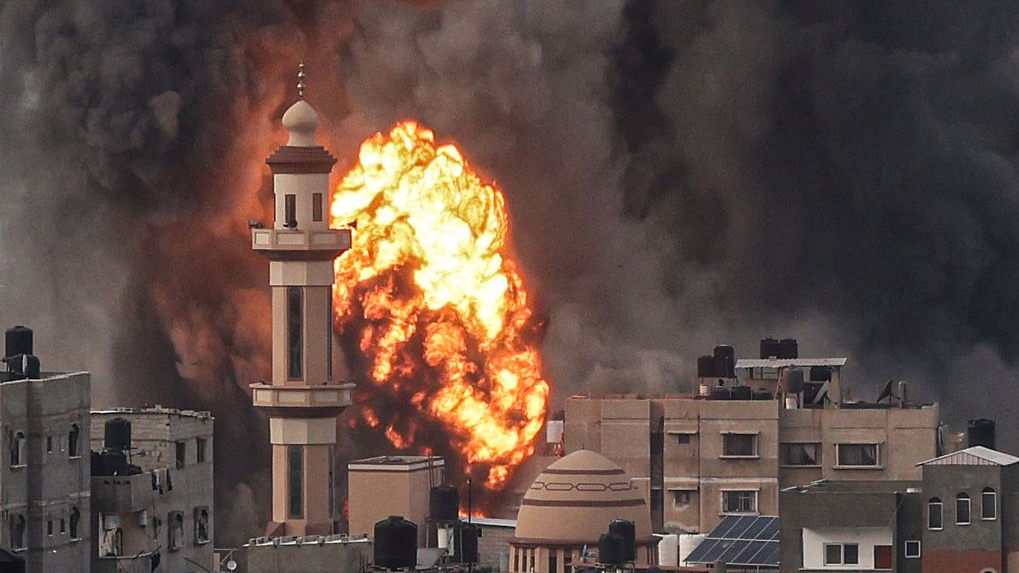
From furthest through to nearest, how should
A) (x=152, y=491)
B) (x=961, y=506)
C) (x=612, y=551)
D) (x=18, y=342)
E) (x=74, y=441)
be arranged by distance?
(x=18, y=342) → (x=152, y=491) → (x=612, y=551) → (x=74, y=441) → (x=961, y=506)

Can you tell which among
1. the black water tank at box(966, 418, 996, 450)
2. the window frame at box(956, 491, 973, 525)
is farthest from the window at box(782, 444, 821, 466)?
the window frame at box(956, 491, 973, 525)

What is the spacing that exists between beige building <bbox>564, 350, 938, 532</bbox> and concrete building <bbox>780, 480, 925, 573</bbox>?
39147mm

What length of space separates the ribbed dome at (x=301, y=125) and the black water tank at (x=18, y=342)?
18998 millimetres

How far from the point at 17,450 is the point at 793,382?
151 feet

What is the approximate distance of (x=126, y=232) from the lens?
186250 mm

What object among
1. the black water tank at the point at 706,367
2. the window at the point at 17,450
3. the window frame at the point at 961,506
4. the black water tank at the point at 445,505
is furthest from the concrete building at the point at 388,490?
the window frame at the point at 961,506

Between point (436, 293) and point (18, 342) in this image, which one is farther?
point (436, 293)

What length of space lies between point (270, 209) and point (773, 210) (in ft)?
73.3

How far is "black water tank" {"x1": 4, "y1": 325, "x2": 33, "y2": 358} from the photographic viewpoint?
159 m

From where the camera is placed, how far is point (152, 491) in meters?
153

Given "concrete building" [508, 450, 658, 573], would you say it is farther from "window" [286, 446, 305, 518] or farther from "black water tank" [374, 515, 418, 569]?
"black water tank" [374, 515, 418, 569]

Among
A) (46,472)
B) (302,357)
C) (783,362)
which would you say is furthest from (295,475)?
(46,472)

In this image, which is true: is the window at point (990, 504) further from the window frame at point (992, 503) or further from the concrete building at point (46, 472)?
the concrete building at point (46, 472)

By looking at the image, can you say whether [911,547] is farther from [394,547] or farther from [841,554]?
[394,547]
